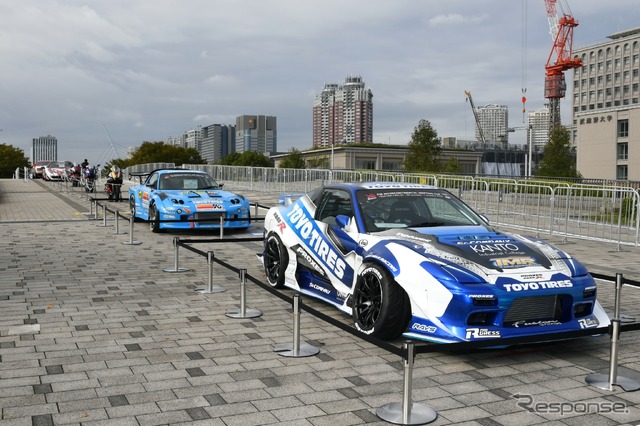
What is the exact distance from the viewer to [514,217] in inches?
736

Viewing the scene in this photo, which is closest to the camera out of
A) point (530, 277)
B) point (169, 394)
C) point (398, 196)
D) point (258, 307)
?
point (169, 394)

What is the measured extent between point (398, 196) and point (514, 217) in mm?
12323

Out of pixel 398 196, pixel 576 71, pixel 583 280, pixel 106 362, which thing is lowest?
pixel 106 362

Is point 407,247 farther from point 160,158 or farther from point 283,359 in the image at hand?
point 160,158

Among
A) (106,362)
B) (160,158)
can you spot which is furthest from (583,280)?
(160,158)

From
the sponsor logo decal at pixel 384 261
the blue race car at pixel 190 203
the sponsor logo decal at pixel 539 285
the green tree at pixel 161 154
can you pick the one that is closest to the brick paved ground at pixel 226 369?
the sponsor logo decal at pixel 539 285

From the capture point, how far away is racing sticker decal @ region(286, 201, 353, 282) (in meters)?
6.83

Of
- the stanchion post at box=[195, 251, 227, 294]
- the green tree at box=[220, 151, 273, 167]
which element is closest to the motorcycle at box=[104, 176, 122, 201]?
the stanchion post at box=[195, 251, 227, 294]

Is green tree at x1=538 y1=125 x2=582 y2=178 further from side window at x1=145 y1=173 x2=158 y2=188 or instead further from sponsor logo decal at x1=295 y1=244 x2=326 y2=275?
sponsor logo decal at x1=295 y1=244 x2=326 y2=275

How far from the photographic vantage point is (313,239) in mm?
7555

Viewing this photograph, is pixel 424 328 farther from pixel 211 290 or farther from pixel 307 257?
pixel 211 290

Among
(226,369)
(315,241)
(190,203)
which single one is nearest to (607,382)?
(226,369)

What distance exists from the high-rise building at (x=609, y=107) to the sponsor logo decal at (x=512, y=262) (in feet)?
266

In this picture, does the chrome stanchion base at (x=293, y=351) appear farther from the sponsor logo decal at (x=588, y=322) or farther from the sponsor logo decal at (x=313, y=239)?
the sponsor logo decal at (x=588, y=322)
